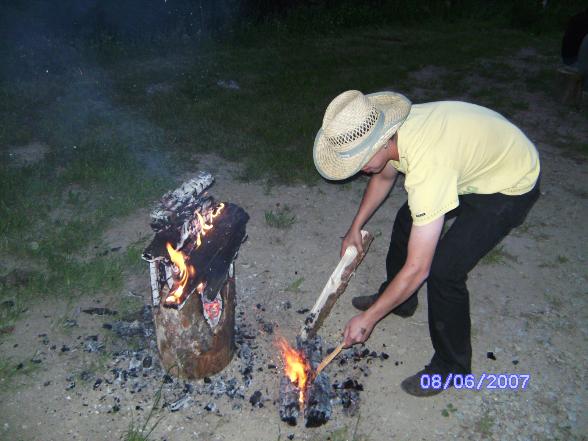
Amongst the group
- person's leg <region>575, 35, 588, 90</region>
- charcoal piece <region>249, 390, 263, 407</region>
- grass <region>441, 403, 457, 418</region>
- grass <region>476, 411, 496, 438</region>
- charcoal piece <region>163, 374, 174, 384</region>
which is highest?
person's leg <region>575, 35, 588, 90</region>

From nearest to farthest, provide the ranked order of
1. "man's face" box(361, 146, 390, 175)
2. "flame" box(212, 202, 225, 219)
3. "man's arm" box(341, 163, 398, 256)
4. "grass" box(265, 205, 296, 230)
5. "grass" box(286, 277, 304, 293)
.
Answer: "man's face" box(361, 146, 390, 175)
"flame" box(212, 202, 225, 219)
"man's arm" box(341, 163, 398, 256)
"grass" box(286, 277, 304, 293)
"grass" box(265, 205, 296, 230)

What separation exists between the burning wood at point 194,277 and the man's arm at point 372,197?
88cm

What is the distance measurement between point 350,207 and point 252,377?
9.14 feet

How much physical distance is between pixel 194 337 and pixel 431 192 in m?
1.82

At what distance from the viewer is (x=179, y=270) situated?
320 cm

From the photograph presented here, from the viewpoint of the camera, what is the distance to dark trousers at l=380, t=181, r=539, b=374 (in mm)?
3203

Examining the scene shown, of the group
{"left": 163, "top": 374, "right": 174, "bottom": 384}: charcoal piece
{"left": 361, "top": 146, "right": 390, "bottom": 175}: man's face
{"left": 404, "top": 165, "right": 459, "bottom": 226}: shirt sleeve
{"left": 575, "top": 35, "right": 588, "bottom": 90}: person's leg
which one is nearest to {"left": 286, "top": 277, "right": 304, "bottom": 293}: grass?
{"left": 163, "top": 374, "right": 174, "bottom": 384}: charcoal piece

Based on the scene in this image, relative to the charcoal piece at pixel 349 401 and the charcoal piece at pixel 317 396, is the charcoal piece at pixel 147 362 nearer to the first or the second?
the charcoal piece at pixel 317 396

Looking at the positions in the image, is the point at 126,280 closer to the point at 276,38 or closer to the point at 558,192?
the point at 558,192

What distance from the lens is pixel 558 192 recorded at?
6566 millimetres

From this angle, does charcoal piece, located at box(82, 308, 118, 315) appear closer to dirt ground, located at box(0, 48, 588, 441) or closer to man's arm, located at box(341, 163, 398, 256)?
dirt ground, located at box(0, 48, 588, 441)

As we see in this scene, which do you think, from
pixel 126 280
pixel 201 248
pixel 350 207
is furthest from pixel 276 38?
pixel 201 248

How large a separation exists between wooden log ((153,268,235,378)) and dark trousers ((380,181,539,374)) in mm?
1394

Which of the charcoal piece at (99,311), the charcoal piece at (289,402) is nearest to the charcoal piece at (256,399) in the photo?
the charcoal piece at (289,402)
